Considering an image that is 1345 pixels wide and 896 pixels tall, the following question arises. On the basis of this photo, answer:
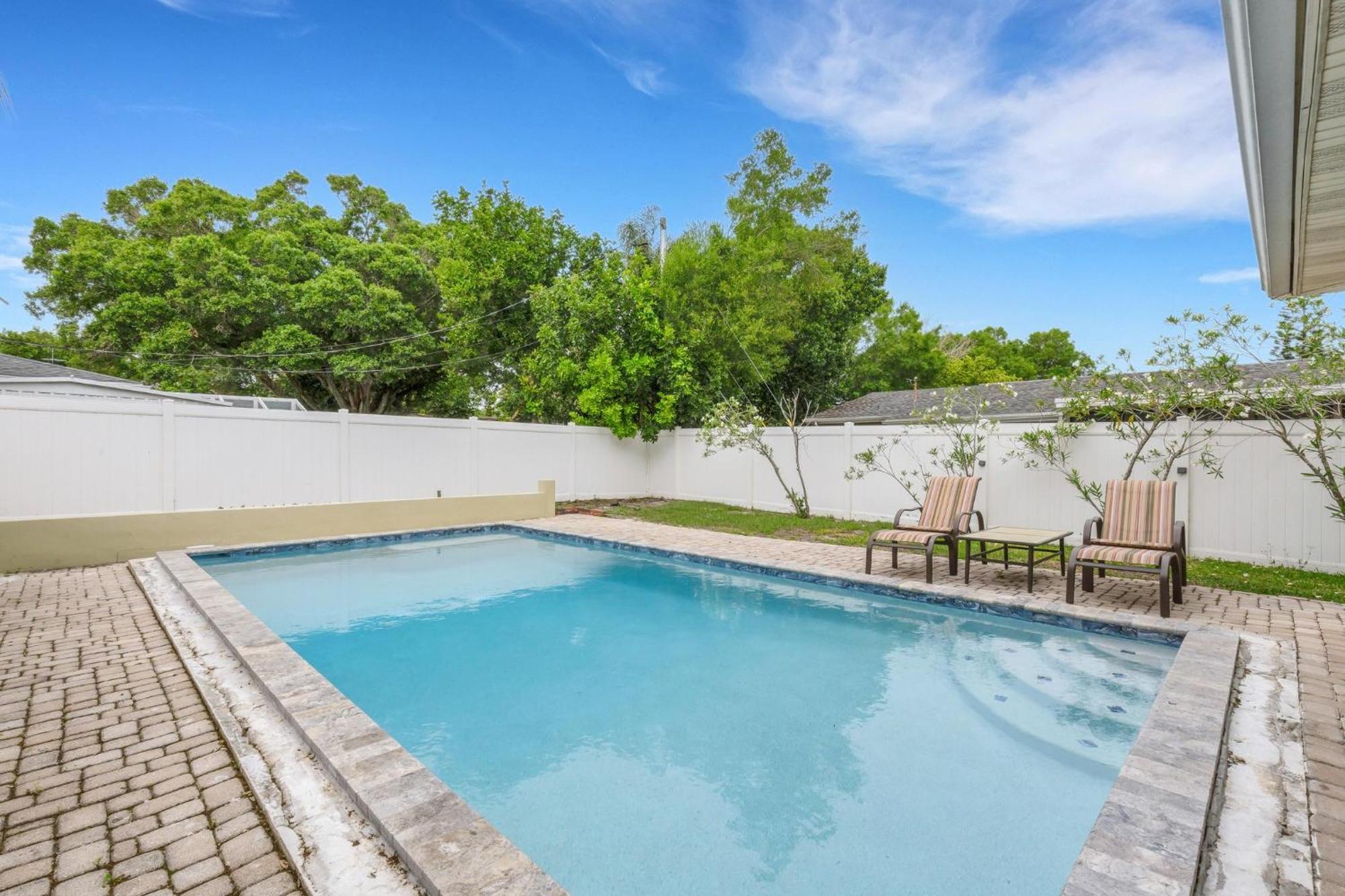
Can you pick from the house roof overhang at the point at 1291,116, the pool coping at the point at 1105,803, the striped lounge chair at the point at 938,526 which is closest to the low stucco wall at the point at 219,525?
the pool coping at the point at 1105,803

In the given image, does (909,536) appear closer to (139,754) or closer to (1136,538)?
(1136,538)

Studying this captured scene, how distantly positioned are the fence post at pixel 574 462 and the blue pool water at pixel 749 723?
7120 mm

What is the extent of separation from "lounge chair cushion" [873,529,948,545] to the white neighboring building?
381 inches

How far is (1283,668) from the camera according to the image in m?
3.64

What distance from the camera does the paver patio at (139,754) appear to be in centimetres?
196

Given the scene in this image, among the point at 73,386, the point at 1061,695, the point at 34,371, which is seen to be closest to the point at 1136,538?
the point at 1061,695

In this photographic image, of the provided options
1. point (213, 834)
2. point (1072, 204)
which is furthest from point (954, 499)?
point (1072, 204)

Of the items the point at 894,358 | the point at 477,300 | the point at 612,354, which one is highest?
the point at 894,358

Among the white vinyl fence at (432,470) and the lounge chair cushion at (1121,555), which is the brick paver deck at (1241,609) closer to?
the lounge chair cushion at (1121,555)

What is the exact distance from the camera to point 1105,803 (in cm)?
224

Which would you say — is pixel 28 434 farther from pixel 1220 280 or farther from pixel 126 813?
pixel 1220 280

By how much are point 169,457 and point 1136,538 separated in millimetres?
11200

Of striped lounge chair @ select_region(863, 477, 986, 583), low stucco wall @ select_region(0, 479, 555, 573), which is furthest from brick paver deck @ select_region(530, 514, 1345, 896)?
low stucco wall @ select_region(0, 479, 555, 573)

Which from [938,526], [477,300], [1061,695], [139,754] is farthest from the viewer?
[477,300]
